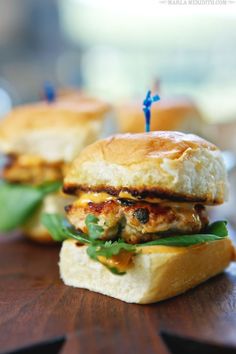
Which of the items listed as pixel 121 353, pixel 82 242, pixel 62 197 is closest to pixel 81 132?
pixel 62 197

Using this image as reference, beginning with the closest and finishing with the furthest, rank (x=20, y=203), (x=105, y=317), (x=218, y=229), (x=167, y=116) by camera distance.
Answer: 1. (x=105, y=317)
2. (x=218, y=229)
3. (x=20, y=203)
4. (x=167, y=116)

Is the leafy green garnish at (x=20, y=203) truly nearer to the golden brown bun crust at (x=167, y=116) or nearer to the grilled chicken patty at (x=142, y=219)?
the golden brown bun crust at (x=167, y=116)

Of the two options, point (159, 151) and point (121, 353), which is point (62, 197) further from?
point (121, 353)

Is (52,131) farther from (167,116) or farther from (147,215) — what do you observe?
(147,215)

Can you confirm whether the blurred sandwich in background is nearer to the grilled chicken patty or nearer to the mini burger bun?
the mini burger bun

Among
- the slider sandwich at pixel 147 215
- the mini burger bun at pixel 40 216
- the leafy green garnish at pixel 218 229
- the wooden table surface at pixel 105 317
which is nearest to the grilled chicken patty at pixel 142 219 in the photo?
the slider sandwich at pixel 147 215

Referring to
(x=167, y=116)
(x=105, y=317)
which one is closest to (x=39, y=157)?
(x=167, y=116)

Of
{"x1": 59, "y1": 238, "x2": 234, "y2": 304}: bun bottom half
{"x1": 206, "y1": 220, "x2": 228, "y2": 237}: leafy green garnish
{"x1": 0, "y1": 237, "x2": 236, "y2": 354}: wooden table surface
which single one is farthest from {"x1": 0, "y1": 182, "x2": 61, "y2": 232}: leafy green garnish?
{"x1": 206, "y1": 220, "x2": 228, "y2": 237}: leafy green garnish
